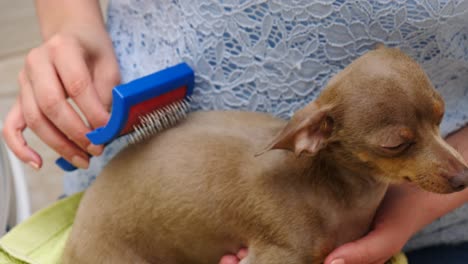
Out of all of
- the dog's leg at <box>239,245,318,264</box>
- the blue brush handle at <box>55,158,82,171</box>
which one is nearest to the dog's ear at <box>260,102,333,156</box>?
the dog's leg at <box>239,245,318,264</box>

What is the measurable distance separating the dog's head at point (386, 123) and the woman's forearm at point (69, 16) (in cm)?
42

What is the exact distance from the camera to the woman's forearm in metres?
0.90

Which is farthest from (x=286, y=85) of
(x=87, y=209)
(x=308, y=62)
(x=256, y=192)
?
(x=87, y=209)

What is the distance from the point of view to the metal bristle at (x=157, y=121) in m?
0.74

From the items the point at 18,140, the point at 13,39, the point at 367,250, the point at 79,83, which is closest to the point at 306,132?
the point at 367,250

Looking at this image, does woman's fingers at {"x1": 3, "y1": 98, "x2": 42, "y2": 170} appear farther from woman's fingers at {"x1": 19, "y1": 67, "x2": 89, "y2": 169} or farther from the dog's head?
the dog's head

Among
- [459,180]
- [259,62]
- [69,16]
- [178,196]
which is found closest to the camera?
[459,180]

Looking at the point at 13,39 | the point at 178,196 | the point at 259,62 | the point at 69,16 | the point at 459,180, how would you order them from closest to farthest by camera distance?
the point at 459,180 < the point at 178,196 < the point at 259,62 < the point at 69,16 < the point at 13,39

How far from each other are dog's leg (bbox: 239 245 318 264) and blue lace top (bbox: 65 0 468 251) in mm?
198

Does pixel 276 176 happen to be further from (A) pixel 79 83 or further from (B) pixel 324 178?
(A) pixel 79 83

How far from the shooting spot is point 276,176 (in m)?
0.67

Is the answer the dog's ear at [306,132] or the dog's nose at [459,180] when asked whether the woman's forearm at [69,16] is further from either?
the dog's nose at [459,180]

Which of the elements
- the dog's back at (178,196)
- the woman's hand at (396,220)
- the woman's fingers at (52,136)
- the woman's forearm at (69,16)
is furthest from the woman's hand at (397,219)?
the woman's forearm at (69,16)

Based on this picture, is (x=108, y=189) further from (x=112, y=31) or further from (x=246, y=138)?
(x=112, y=31)
